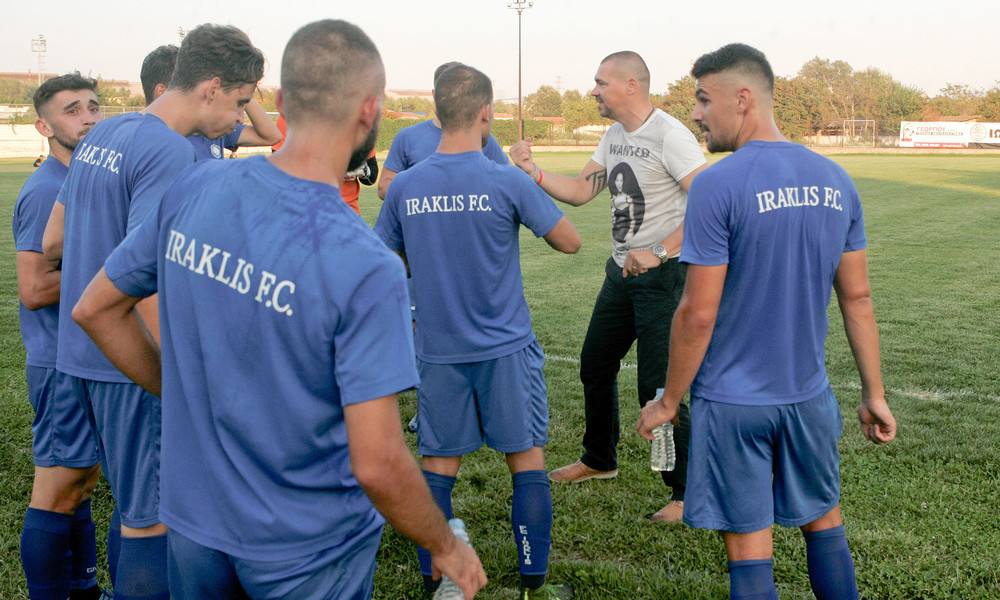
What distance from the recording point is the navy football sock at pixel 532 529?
350 cm

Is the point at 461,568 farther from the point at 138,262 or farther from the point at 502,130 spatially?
the point at 502,130

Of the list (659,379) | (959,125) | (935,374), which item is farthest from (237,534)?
(959,125)

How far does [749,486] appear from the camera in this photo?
8.97 feet

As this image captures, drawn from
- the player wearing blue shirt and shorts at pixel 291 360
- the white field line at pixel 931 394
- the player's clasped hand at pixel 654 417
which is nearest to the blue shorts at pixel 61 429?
the player wearing blue shirt and shorts at pixel 291 360

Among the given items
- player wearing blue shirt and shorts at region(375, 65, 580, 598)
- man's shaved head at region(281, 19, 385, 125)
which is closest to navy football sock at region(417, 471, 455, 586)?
player wearing blue shirt and shorts at region(375, 65, 580, 598)

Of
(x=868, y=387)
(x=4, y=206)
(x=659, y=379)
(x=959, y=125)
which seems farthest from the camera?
(x=959, y=125)

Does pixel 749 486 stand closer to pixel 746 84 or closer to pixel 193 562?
pixel 746 84

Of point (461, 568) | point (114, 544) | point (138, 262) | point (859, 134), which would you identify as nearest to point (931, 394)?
point (461, 568)

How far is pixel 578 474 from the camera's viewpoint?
5016 millimetres

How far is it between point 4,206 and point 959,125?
60.7 metres

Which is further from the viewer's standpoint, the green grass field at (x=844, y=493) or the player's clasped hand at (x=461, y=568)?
the green grass field at (x=844, y=493)

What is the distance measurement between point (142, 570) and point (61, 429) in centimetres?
77

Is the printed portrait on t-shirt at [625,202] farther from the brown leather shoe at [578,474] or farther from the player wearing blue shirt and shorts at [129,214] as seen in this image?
the player wearing blue shirt and shorts at [129,214]

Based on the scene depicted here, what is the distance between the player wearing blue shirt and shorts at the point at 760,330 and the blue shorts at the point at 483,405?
785 millimetres
